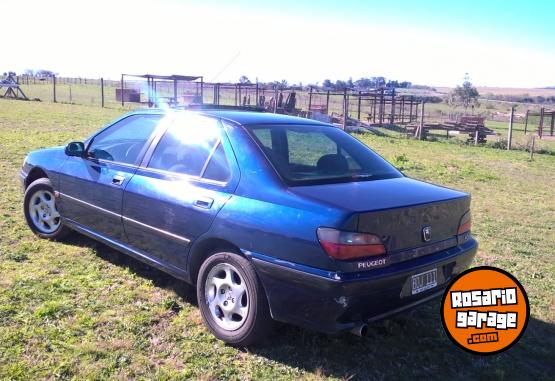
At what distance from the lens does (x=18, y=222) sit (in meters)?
5.86

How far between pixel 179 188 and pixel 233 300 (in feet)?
3.00

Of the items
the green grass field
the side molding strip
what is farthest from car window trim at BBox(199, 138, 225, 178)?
the green grass field

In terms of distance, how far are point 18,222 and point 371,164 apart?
4102 mm

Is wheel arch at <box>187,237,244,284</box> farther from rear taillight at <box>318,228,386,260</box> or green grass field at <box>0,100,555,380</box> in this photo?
rear taillight at <box>318,228,386,260</box>

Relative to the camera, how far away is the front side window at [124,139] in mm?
4379

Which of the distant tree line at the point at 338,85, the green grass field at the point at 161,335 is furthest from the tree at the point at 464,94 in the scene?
the green grass field at the point at 161,335

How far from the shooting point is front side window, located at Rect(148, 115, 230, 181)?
366cm

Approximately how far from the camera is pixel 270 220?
3.13 meters

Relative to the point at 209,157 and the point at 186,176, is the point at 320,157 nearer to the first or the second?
the point at 209,157

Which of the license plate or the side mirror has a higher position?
the side mirror

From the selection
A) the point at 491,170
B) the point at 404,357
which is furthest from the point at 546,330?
the point at 491,170

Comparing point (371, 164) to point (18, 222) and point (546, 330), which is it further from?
point (18, 222)

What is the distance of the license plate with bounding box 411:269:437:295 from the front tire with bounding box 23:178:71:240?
3556 mm

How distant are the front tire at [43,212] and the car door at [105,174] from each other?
276mm
